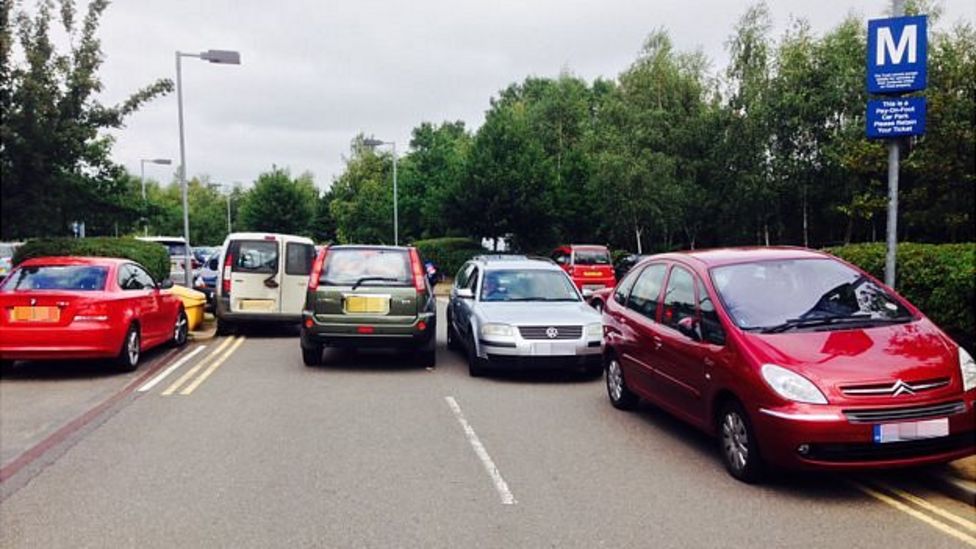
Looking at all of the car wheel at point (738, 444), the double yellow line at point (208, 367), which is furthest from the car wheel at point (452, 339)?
the car wheel at point (738, 444)

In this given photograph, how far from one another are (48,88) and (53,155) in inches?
55.0

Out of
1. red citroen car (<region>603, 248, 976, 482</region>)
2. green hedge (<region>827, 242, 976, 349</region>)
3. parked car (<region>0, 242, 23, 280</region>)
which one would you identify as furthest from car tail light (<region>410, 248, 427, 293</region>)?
parked car (<region>0, 242, 23, 280</region>)

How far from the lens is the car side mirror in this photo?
20.5ft

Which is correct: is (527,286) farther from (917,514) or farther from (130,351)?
(917,514)

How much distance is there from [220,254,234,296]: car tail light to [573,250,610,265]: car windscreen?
42.6 feet

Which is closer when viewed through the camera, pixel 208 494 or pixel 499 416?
pixel 208 494

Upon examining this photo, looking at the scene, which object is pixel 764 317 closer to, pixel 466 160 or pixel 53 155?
pixel 53 155

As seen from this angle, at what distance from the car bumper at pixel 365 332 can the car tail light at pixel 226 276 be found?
4.34 meters

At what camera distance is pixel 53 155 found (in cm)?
1647

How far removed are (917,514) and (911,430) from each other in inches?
20.3

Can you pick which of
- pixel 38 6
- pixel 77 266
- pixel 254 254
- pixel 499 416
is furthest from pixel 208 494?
pixel 38 6

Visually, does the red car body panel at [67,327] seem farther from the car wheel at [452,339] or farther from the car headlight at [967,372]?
the car headlight at [967,372]

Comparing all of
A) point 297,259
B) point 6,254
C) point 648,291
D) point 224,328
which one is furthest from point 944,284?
point 6,254

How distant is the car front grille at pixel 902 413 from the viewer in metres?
5.01
